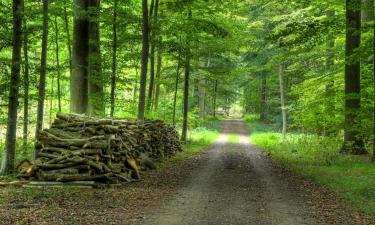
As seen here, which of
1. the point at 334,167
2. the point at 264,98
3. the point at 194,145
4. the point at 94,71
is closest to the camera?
the point at 334,167

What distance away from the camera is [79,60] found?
1792 centimetres

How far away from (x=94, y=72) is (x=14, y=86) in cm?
672

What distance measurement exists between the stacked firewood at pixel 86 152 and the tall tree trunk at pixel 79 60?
3.21 metres

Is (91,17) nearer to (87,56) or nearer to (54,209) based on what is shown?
(87,56)

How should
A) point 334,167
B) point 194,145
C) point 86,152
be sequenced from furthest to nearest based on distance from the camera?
point 194,145
point 334,167
point 86,152

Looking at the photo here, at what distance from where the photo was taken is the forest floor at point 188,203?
862 centimetres

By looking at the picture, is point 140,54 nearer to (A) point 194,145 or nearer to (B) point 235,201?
(A) point 194,145

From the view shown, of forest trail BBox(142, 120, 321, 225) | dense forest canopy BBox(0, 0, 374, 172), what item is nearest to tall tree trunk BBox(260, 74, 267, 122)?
dense forest canopy BBox(0, 0, 374, 172)

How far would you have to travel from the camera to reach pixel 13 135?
12703 millimetres

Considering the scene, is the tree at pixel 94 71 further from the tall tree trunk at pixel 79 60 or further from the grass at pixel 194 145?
the grass at pixel 194 145

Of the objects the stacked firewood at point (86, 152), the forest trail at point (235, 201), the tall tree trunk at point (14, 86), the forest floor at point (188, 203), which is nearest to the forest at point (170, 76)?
the tall tree trunk at point (14, 86)

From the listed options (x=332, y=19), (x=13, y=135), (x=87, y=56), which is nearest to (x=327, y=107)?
(x=332, y=19)

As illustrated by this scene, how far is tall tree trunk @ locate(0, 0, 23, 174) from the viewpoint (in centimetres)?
1227

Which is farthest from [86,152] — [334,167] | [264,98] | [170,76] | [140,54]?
[264,98]
